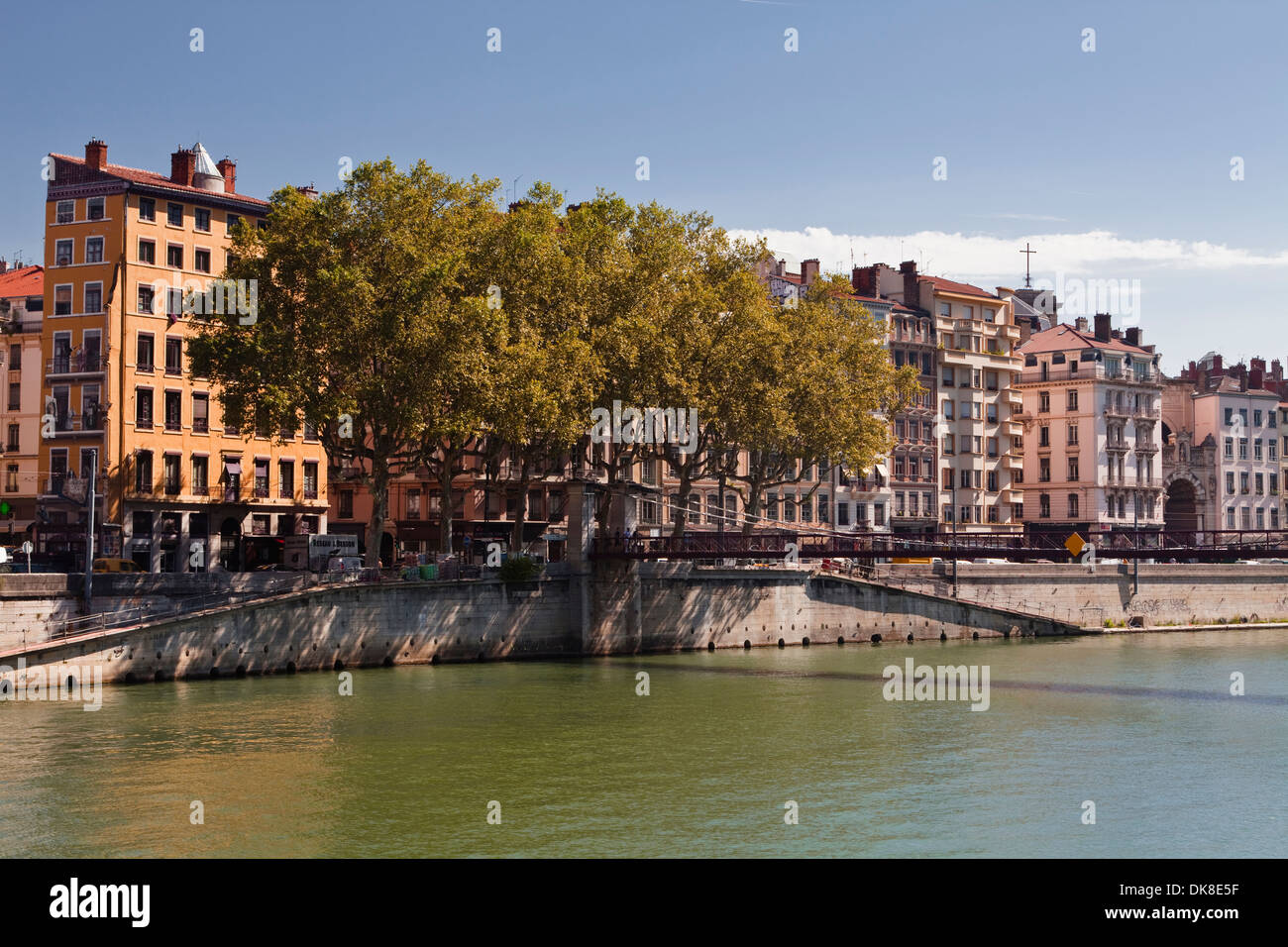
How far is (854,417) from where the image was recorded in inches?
2667

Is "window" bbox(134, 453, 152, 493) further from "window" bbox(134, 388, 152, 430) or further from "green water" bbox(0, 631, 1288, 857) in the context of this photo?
"green water" bbox(0, 631, 1288, 857)

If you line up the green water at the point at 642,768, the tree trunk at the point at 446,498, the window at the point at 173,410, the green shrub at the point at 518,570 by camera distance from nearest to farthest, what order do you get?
the green water at the point at 642,768 → the tree trunk at the point at 446,498 → the green shrub at the point at 518,570 → the window at the point at 173,410

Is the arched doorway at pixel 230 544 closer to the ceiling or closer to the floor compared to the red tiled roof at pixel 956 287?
closer to the floor

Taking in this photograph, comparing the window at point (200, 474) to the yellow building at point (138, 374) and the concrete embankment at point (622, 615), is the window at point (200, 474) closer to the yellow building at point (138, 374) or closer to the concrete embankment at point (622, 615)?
the yellow building at point (138, 374)

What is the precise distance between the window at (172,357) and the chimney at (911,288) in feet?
171

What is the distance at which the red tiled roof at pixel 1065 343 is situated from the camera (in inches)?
4326

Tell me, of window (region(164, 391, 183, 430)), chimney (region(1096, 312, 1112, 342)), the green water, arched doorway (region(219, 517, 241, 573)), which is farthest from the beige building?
window (region(164, 391, 183, 430))

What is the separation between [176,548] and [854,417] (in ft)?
102

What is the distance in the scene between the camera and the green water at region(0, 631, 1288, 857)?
27.2 metres

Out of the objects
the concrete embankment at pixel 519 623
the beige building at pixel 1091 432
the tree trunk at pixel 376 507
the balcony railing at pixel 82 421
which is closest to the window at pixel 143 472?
the balcony railing at pixel 82 421

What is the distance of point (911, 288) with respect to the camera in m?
102

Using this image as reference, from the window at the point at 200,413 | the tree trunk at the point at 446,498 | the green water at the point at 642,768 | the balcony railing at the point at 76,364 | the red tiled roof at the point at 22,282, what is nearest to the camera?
the green water at the point at 642,768

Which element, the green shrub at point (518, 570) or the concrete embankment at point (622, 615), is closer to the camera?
the concrete embankment at point (622, 615)

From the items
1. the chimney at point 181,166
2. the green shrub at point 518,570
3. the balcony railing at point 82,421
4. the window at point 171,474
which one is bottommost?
the green shrub at point 518,570
